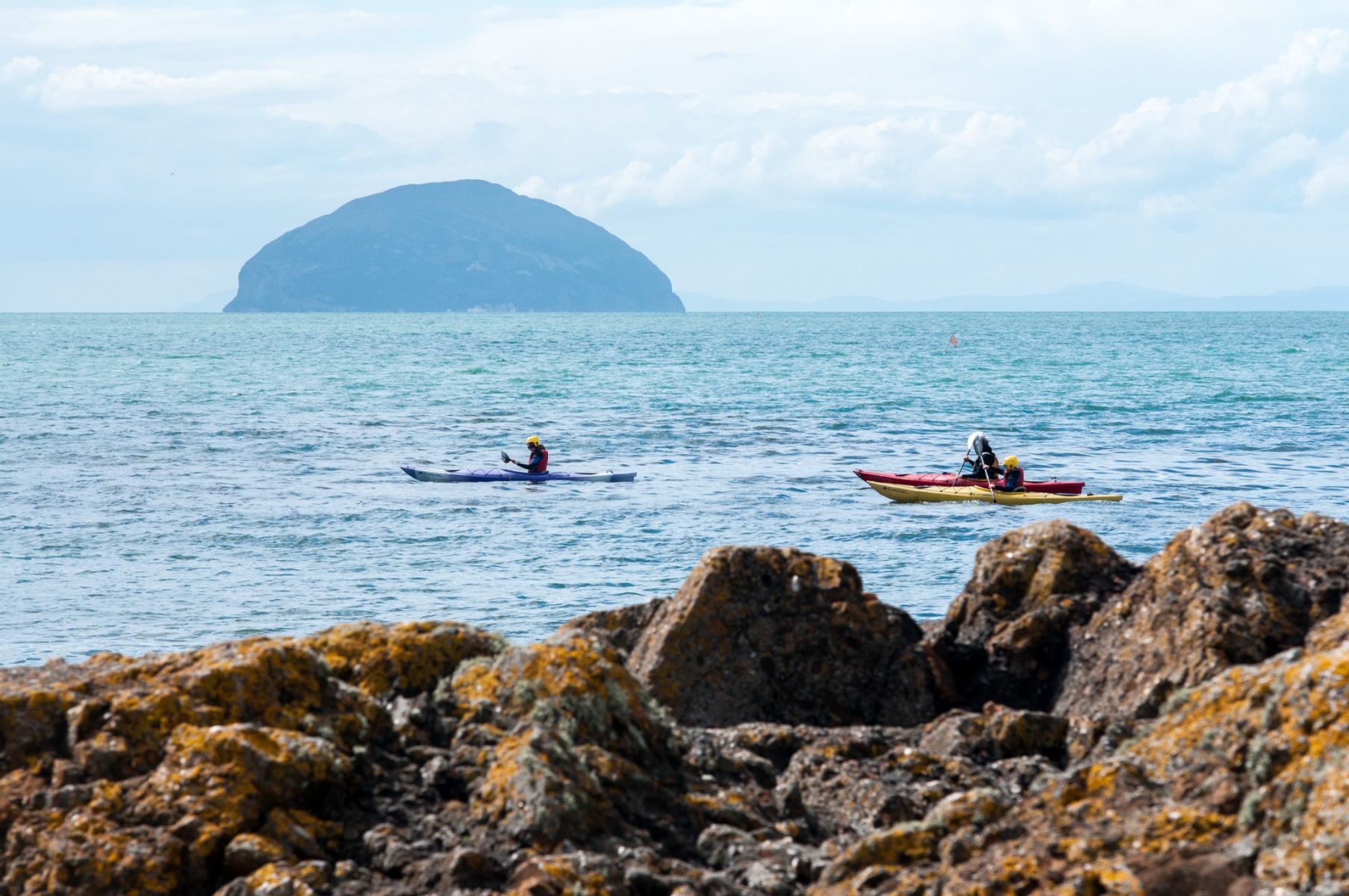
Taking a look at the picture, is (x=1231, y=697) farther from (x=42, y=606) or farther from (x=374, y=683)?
(x=42, y=606)

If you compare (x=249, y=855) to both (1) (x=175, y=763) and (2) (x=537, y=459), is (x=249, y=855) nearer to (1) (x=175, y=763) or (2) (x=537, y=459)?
(1) (x=175, y=763)

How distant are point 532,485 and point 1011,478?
36.5ft

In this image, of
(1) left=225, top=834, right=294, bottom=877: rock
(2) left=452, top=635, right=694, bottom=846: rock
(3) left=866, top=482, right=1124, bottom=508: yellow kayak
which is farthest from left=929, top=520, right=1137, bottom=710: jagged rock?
(3) left=866, top=482, right=1124, bottom=508: yellow kayak

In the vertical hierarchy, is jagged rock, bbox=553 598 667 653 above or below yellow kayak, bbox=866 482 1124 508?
above

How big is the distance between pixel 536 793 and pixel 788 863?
3.25ft

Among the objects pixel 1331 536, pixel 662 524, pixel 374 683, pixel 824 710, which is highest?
pixel 1331 536

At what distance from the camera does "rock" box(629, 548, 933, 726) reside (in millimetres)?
7551

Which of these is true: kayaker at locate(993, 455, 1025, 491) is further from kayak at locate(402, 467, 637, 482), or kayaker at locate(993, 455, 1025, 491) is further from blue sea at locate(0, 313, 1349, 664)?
kayak at locate(402, 467, 637, 482)

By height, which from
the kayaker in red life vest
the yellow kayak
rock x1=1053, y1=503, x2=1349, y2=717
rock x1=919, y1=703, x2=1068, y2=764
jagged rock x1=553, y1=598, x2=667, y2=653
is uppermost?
rock x1=1053, y1=503, x2=1349, y2=717

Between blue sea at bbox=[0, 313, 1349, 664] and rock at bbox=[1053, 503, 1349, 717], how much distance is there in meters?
10.3

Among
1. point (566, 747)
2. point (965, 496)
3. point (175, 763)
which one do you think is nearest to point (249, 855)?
point (175, 763)

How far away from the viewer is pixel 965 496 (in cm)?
3034

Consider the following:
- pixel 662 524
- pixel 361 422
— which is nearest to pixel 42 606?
pixel 662 524

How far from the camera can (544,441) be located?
4466cm
